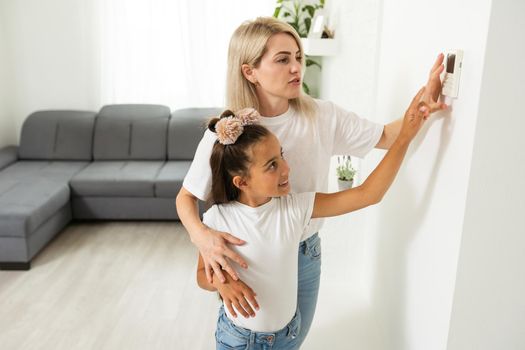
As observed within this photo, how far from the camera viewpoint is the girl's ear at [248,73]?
1478 mm

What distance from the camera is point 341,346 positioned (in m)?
2.03

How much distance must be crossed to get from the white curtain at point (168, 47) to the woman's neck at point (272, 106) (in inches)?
122

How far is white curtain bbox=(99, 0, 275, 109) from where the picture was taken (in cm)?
445

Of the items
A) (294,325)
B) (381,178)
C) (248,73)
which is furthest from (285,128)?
(294,325)

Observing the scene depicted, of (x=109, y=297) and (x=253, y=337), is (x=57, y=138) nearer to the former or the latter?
(x=109, y=297)

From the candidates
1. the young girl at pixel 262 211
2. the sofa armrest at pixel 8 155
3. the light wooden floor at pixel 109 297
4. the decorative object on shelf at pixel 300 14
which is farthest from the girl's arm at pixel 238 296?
the sofa armrest at pixel 8 155

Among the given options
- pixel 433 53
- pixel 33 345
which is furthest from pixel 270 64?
pixel 33 345

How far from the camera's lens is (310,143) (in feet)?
4.99

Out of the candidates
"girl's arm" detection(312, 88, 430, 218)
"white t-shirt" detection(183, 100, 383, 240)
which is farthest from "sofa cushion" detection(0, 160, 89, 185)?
"girl's arm" detection(312, 88, 430, 218)

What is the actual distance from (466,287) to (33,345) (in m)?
2.14

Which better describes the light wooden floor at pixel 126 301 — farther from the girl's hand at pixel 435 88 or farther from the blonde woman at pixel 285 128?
the girl's hand at pixel 435 88

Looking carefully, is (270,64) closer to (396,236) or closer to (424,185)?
(424,185)

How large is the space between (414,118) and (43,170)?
3.53 m

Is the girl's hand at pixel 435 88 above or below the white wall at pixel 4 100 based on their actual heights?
above
